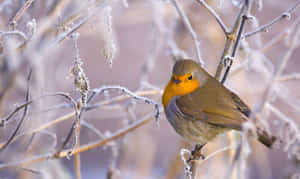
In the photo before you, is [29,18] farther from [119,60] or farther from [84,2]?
[119,60]

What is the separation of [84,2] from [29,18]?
0.63 meters

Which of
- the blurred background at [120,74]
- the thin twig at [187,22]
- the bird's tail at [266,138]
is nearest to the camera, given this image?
the blurred background at [120,74]

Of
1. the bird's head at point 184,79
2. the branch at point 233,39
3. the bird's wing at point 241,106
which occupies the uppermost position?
the branch at point 233,39

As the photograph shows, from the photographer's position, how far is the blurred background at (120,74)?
157 cm

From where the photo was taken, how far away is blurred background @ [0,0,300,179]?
1569 mm

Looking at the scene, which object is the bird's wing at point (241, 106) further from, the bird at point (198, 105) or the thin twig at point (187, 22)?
the thin twig at point (187, 22)

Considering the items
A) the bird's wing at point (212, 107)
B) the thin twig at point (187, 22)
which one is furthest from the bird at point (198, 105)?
the thin twig at point (187, 22)

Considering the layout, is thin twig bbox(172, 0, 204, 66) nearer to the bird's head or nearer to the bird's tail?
the bird's head

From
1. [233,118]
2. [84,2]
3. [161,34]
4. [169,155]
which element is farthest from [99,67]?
[84,2]

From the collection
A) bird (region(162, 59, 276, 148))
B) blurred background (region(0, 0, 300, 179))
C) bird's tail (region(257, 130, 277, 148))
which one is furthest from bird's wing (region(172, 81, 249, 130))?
bird's tail (region(257, 130, 277, 148))

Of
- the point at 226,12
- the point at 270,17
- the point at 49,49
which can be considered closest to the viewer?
the point at 49,49

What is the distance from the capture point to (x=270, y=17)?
20.9 feet

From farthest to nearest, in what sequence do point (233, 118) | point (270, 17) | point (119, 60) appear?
point (119, 60) → point (270, 17) → point (233, 118)

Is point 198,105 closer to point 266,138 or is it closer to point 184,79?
point 184,79
